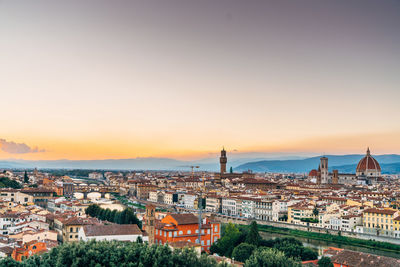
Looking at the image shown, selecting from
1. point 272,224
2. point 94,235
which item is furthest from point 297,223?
point 94,235

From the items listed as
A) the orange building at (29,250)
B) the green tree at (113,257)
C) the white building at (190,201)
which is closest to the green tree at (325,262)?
the green tree at (113,257)

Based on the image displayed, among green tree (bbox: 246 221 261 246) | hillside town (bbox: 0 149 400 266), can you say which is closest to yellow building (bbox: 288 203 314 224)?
hillside town (bbox: 0 149 400 266)

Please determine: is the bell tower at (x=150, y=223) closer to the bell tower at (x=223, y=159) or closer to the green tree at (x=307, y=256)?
the green tree at (x=307, y=256)

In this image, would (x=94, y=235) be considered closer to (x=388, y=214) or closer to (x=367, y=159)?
(x=388, y=214)

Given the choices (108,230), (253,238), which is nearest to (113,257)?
(108,230)

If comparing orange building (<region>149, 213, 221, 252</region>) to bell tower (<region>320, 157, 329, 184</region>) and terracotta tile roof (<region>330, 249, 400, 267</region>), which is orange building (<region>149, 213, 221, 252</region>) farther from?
bell tower (<region>320, 157, 329, 184</region>)
